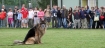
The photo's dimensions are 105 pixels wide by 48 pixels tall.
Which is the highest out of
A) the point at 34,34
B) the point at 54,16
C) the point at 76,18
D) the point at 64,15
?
the point at 34,34

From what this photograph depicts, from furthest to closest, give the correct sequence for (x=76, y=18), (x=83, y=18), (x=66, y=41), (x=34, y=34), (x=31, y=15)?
1. (x=31, y=15)
2. (x=76, y=18)
3. (x=83, y=18)
4. (x=66, y=41)
5. (x=34, y=34)

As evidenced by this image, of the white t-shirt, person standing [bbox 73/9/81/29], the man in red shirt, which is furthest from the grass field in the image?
the man in red shirt

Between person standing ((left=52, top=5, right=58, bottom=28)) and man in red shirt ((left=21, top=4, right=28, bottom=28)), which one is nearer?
person standing ((left=52, top=5, right=58, bottom=28))

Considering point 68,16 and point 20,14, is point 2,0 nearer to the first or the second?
point 20,14

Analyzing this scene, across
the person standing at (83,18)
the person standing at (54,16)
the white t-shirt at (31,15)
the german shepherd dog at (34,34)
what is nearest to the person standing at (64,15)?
the person standing at (54,16)

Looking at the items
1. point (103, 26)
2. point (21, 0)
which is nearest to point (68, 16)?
point (103, 26)

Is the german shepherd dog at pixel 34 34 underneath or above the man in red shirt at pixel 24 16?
above

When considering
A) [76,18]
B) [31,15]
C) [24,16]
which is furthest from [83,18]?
[24,16]

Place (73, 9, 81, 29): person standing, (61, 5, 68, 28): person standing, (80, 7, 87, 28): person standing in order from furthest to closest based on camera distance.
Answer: (61, 5, 68, 28): person standing < (73, 9, 81, 29): person standing < (80, 7, 87, 28): person standing

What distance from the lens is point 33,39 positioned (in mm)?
13273

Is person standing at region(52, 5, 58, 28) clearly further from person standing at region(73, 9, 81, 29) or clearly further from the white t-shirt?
the white t-shirt

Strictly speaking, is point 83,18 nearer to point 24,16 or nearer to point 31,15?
point 31,15

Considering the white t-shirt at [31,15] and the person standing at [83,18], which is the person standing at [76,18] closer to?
the person standing at [83,18]

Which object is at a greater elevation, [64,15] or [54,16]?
[64,15]
